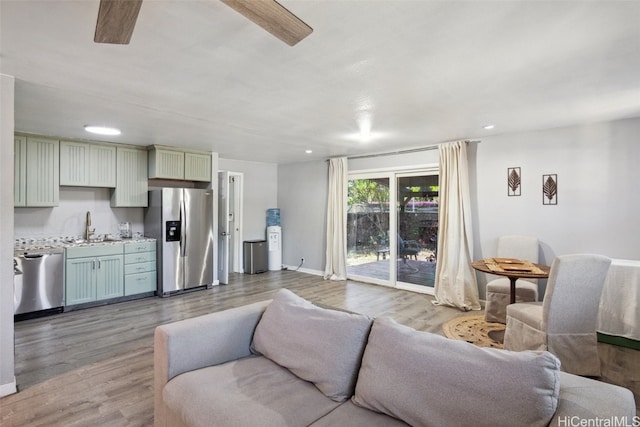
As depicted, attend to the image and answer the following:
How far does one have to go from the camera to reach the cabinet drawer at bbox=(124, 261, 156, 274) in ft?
15.8

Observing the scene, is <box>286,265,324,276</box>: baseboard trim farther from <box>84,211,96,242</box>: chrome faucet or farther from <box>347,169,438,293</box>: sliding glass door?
<box>84,211,96,242</box>: chrome faucet

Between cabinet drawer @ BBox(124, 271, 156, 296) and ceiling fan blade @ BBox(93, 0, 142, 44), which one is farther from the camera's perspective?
cabinet drawer @ BBox(124, 271, 156, 296)

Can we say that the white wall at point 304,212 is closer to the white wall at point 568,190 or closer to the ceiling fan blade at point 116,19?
the white wall at point 568,190

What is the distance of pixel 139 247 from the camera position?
4.96 m

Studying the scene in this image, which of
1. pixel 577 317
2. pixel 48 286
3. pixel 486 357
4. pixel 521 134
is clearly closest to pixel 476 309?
pixel 577 317

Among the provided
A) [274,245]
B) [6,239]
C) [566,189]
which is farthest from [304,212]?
[6,239]

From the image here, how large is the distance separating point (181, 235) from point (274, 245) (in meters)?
2.29

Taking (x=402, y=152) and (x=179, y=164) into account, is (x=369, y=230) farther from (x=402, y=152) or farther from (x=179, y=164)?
(x=179, y=164)

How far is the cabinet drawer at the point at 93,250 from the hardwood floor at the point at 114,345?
0.76 meters

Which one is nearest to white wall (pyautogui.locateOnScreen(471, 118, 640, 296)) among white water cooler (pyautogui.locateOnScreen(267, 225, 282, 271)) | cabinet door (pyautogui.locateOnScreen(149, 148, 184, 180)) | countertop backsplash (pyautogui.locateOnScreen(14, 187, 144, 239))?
white water cooler (pyautogui.locateOnScreen(267, 225, 282, 271))

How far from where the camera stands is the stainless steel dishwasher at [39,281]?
12.9ft

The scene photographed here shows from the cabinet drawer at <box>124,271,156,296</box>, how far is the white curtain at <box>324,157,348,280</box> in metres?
3.08

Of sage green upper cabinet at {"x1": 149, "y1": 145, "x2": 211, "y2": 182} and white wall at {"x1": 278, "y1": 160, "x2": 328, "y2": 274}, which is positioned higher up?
sage green upper cabinet at {"x1": 149, "y1": 145, "x2": 211, "y2": 182}

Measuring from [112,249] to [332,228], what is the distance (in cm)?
368
